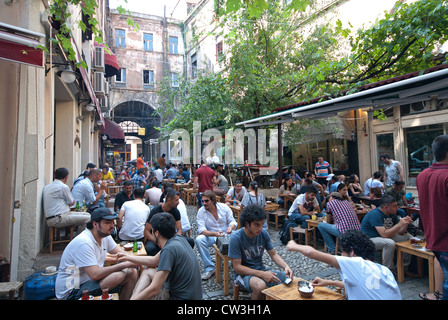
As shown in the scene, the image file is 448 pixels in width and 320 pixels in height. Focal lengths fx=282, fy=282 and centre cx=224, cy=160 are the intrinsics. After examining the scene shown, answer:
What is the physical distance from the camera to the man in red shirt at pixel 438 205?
3.09 meters

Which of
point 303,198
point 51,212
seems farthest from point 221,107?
point 51,212

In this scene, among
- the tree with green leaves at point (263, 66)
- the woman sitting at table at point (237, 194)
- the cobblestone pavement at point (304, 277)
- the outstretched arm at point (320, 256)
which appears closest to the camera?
the outstretched arm at point (320, 256)

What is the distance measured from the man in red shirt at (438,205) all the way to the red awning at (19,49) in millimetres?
5425

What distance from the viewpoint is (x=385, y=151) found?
13.0m

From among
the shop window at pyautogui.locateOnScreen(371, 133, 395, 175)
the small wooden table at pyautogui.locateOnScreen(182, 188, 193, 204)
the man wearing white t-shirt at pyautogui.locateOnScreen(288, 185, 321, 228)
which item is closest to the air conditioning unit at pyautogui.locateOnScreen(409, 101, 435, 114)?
the shop window at pyautogui.locateOnScreen(371, 133, 395, 175)

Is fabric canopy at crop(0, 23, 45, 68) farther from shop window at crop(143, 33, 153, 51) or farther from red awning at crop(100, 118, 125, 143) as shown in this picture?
shop window at crop(143, 33, 153, 51)

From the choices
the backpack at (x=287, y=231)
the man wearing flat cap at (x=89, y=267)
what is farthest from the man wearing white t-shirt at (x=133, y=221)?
the backpack at (x=287, y=231)

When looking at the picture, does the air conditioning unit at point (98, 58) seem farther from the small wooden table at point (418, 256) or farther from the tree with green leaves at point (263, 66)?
the small wooden table at point (418, 256)

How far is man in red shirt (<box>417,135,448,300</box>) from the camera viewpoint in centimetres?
309

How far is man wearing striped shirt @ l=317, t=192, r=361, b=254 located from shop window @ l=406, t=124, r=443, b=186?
310 inches

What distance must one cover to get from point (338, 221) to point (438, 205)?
2.25 m

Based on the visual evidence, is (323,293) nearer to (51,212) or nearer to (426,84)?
(426,84)

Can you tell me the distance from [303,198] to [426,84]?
10.7 ft

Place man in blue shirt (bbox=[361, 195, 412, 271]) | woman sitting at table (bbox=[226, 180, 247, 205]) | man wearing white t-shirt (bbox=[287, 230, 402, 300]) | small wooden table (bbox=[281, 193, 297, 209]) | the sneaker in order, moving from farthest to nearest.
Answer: small wooden table (bbox=[281, 193, 297, 209]) < woman sitting at table (bbox=[226, 180, 247, 205]) < the sneaker < man in blue shirt (bbox=[361, 195, 412, 271]) < man wearing white t-shirt (bbox=[287, 230, 402, 300])
